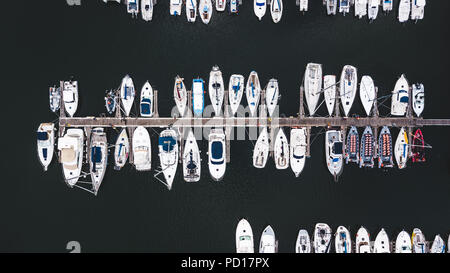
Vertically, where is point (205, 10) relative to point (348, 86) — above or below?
above

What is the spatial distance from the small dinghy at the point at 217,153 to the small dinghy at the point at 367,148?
17.3 feet

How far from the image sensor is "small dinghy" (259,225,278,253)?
970 cm

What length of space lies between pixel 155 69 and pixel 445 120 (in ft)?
37.7

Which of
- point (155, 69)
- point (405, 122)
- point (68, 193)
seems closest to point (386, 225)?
point (405, 122)

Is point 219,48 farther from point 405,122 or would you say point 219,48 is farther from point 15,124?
point 15,124

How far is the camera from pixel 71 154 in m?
9.13

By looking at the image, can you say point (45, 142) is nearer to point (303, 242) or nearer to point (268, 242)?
point (268, 242)

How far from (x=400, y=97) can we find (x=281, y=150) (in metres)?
4.95

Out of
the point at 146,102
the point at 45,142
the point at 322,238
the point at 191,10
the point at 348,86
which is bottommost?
the point at 322,238

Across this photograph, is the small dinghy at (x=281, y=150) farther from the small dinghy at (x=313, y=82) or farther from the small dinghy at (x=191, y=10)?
the small dinghy at (x=191, y=10)

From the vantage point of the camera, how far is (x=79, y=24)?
9844 mm

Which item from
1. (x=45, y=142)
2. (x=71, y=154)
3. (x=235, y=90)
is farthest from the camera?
(x=235, y=90)

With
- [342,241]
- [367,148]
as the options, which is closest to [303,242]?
[342,241]

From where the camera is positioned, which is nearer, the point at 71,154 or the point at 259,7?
the point at 71,154
